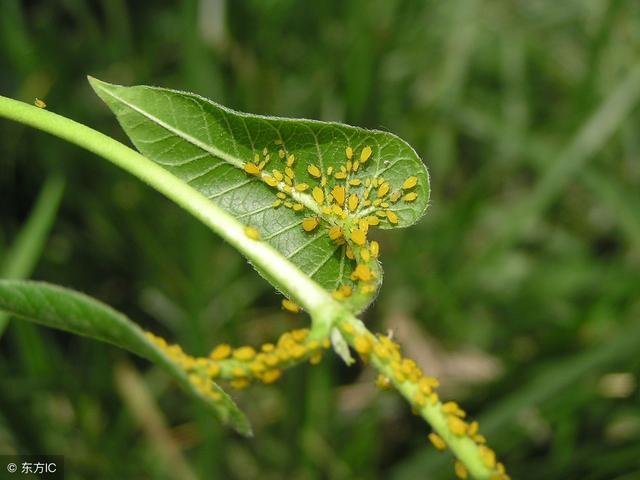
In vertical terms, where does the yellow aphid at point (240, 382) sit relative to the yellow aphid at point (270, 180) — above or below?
below

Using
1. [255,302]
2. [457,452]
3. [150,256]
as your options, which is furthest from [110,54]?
[457,452]

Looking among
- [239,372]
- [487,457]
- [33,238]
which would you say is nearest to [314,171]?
[239,372]

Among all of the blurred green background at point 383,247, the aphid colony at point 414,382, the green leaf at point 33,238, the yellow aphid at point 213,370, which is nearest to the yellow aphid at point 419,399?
the aphid colony at point 414,382

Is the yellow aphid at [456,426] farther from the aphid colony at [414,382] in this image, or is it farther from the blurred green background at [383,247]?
the blurred green background at [383,247]

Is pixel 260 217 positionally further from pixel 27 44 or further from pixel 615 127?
pixel 615 127

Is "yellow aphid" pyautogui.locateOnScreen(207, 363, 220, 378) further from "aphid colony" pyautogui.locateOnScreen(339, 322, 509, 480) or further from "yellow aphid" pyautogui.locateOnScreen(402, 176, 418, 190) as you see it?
"yellow aphid" pyautogui.locateOnScreen(402, 176, 418, 190)

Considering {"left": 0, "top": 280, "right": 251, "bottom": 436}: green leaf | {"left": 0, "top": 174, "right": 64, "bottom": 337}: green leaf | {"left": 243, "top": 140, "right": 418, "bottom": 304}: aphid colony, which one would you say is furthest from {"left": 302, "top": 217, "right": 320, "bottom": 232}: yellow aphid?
{"left": 0, "top": 174, "right": 64, "bottom": 337}: green leaf
